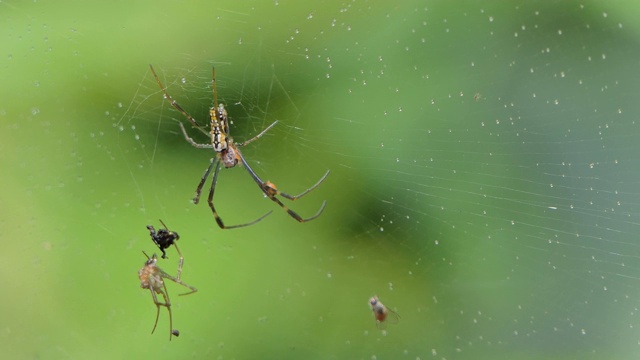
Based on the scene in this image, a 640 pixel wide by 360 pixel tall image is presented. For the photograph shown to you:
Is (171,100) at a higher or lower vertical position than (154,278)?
higher

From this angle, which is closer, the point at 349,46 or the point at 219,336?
the point at 349,46

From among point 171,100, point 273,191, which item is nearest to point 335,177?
point 273,191

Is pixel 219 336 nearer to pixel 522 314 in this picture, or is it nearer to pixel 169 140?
pixel 169 140

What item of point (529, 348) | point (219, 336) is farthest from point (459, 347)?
point (219, 336)

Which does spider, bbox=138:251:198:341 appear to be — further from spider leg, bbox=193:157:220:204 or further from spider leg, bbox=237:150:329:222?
spider leg, bbox=237:150:329:222

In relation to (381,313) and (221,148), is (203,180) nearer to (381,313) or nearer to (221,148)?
(221,148)

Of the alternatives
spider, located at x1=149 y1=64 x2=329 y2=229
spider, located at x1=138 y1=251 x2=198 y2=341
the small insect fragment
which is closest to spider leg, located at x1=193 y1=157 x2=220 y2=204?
spider, located at x1=149 y1=64 x2=329 y2=229
